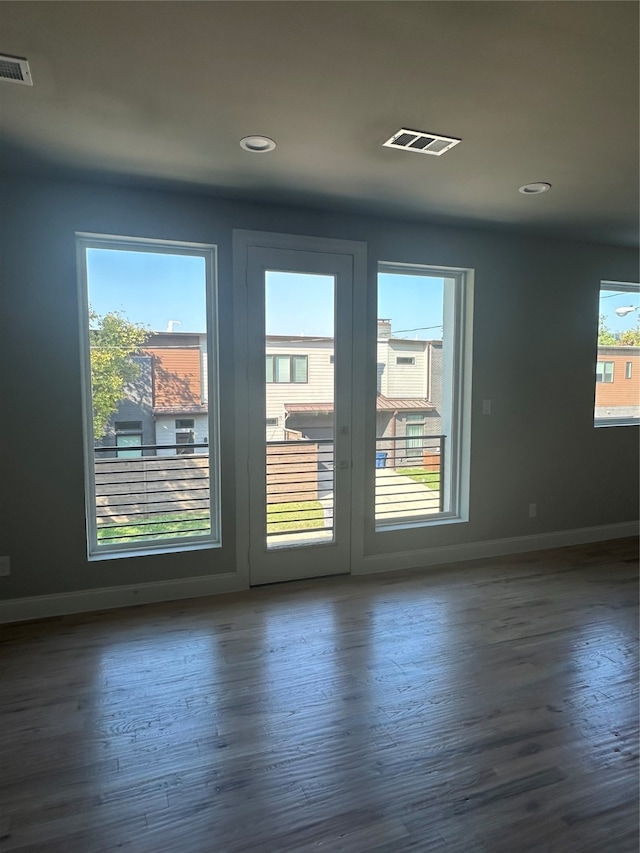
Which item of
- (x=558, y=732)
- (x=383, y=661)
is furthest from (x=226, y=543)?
(x=558, y=732)

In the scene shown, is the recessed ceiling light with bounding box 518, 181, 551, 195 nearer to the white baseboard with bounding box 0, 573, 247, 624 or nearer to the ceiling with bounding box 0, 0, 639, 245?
the ceiling with bounding box 0, 0, 639, 245

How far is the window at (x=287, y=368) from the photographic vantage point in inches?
139

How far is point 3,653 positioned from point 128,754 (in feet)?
3.91

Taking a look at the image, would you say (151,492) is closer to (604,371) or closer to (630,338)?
(604,371)

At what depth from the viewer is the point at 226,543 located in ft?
11.5

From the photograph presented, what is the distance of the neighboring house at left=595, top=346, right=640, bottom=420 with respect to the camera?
462 centimetres

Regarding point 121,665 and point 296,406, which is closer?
point 121,665

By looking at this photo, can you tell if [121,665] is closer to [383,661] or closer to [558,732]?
[383,661]

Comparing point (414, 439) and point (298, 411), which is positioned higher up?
point (298, 411)

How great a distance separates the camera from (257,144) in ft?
8.12

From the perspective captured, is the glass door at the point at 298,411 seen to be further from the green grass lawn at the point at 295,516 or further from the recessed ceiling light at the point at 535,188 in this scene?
the recessed ceiling light at the point at 535,188

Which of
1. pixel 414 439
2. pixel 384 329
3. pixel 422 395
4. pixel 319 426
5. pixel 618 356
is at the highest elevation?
pixel 384 329

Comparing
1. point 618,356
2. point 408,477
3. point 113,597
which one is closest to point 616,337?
point 618,356

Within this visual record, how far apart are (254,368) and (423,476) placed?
1.67 m
